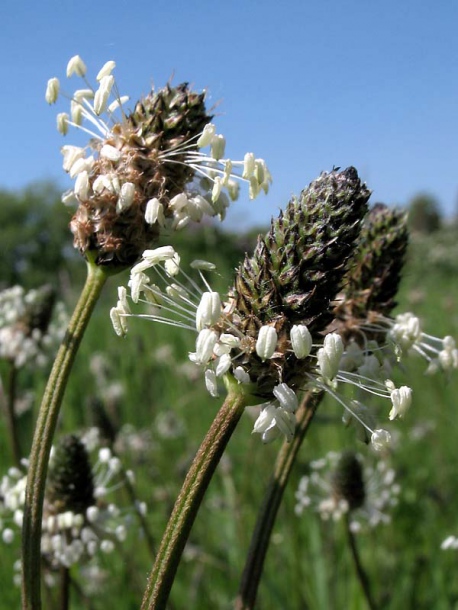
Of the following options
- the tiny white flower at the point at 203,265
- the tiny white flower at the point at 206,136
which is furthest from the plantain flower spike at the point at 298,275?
the tiny white flower at the point at 206,136

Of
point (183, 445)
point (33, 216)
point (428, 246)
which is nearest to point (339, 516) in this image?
point (183, 445)

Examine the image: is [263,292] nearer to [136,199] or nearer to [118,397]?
[136,199]

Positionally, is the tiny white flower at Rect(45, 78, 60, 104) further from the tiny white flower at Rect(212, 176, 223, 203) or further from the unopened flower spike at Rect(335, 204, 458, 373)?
the unopened flower spike at Rect(335, 204, 458, 373)

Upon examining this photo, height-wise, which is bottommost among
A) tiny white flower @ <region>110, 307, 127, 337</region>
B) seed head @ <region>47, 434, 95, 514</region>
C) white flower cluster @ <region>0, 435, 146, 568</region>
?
white flower cluster @ <region>0, 435, 146, 568</region>

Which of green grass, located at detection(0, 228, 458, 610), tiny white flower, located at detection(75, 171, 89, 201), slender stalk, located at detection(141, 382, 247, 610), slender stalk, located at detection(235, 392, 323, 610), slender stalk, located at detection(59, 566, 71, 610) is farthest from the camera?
green grass, located at detection(0, 228, 458, 610)

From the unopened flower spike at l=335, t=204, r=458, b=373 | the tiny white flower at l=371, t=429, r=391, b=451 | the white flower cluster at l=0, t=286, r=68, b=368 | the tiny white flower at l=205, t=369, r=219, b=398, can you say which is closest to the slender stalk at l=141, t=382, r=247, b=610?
the tiny white flower at l=205, t=369, r=219, b=398

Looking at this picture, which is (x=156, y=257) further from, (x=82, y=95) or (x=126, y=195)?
(x=82, y=95)
